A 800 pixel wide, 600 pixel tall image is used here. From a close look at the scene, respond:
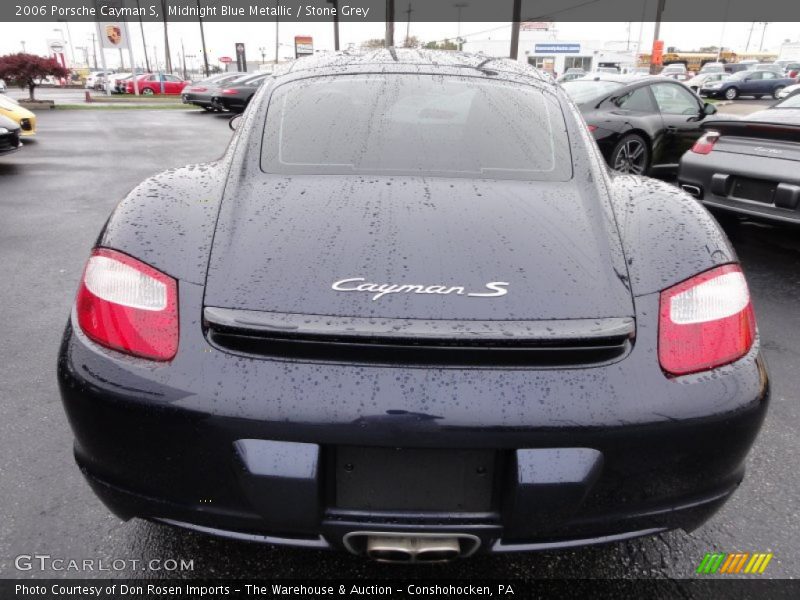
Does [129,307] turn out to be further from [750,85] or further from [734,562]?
[750,85]

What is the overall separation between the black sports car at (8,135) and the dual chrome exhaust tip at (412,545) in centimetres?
881

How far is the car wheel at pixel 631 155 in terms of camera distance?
7371 millimetres

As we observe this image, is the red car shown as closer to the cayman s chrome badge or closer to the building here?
the building

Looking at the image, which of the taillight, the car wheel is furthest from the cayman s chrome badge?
the car wheel

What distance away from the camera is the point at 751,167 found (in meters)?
4.39

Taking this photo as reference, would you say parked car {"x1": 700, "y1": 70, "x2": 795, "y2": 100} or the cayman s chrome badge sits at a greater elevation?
the cayman s chrome badge

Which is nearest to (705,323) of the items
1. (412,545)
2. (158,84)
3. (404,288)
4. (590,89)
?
(404,288)

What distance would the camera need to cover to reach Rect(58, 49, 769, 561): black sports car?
1311mm

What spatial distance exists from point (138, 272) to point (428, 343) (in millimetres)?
763

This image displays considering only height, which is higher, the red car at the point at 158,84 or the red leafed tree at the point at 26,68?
the red leafed tree at the point at 26,68

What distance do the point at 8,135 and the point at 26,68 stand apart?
49.0 feet

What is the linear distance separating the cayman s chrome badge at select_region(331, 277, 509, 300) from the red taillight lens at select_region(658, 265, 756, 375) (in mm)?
415

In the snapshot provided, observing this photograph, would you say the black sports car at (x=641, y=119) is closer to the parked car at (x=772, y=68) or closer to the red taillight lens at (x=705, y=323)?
the red taillight lens at (x=705, y=323)

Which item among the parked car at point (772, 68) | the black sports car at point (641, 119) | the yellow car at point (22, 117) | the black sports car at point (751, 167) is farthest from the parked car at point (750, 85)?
the yellow car at point (22, 117)
